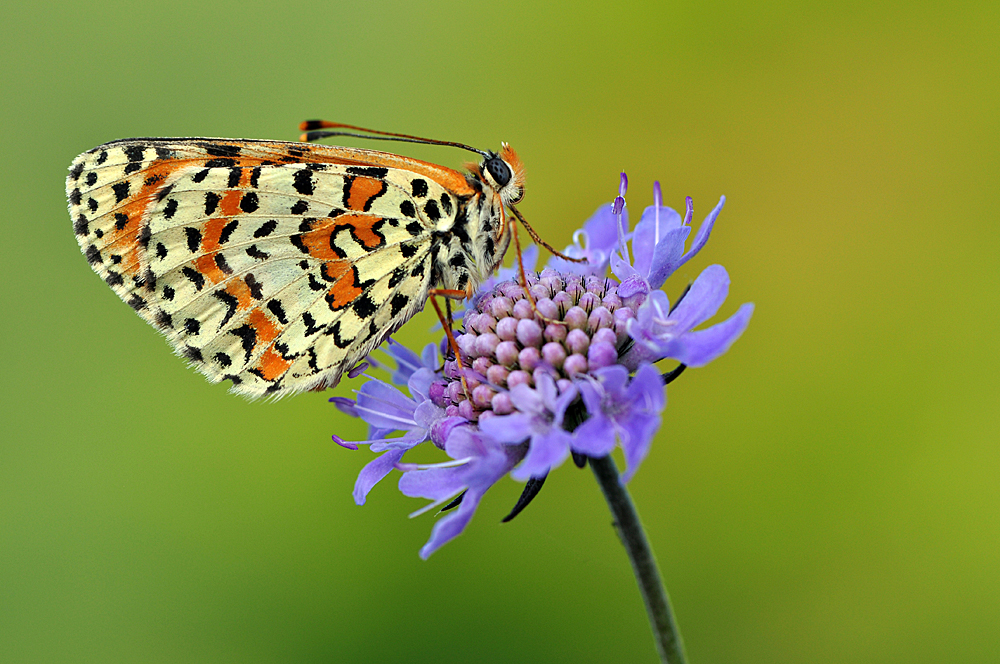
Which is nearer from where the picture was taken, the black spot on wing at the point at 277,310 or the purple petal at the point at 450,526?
the purple petal at the point at 450,526

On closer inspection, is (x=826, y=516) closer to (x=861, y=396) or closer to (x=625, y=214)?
(x=861, y=396)

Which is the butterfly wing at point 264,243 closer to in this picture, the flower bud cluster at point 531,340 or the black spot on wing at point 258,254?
the black spot on wing at point 258,254

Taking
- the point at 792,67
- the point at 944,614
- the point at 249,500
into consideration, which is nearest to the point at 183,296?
the point at 249,500

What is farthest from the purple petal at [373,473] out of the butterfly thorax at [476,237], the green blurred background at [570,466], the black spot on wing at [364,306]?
the green blurred background at [570,466]

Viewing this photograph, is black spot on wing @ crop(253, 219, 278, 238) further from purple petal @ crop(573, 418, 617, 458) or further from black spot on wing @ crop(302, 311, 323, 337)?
purple petal @ crop(573, 418, 617, 458)

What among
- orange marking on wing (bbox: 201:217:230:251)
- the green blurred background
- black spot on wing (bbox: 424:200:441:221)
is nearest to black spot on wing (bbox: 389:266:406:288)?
black spot on wing (bbox: 424:200:441:221)

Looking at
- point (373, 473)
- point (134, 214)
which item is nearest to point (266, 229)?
point (134, 214)
